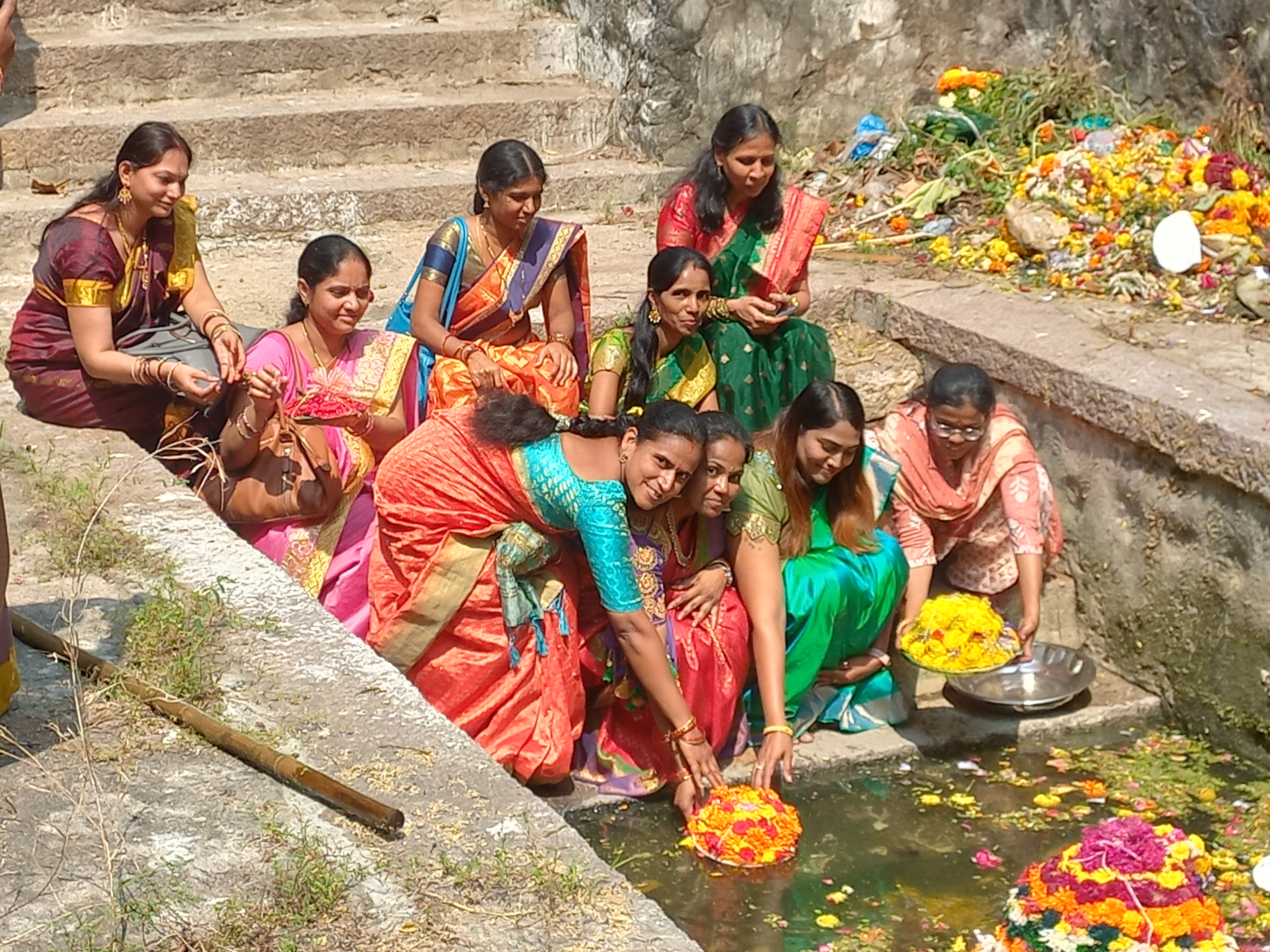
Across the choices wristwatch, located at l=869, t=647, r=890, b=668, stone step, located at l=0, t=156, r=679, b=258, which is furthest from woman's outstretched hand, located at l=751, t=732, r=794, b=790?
stone step, located at l=0, t=156, r=679, b=258

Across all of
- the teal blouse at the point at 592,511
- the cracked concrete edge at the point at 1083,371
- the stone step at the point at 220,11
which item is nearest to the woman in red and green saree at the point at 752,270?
the cracked concrete edge at the point at 1083,371

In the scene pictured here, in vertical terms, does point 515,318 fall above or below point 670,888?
above

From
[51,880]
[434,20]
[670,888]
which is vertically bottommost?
[670,888]

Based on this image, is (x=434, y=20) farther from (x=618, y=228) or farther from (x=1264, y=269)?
(x=1264, y=269)

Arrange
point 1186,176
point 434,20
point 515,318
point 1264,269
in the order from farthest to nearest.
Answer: point 434,20
point 1186,176
point 1264,269
point 515,318

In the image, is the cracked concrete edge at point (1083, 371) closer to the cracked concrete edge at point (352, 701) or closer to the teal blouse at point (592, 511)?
the teal blouse at point (592, 511)

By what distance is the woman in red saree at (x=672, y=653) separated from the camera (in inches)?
192

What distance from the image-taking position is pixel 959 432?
544 centimetres

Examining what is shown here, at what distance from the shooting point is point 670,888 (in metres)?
4.49

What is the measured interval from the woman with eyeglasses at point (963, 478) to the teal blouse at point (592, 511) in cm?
131

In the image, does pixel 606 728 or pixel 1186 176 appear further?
pixel 1186 176

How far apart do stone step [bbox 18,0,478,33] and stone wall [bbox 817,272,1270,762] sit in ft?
11.9

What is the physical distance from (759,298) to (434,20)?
341cm

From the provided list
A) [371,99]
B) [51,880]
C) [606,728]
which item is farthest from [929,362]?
[51,880]
